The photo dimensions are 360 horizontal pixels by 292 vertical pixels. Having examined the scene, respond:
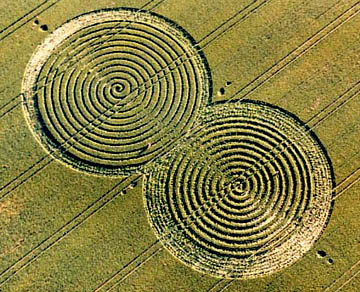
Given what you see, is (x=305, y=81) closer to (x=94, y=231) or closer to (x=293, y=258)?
(x=293, y=258)

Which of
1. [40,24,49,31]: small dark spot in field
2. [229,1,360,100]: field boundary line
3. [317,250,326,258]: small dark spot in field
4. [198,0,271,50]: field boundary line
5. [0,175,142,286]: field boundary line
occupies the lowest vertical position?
[317,250,326,258]: small dark spot in field

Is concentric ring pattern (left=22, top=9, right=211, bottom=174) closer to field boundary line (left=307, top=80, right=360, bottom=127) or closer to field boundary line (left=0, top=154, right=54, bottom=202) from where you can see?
field boundary line (left=0, top=154, right=54, bottom=202)

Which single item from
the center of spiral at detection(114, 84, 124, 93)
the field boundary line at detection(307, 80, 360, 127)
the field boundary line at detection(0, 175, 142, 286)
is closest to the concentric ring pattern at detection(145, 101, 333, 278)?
the field boundary line at detection(307, 80, 360, 127)

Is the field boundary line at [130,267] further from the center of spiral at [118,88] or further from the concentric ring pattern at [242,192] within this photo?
the center of spiral at [118,88]

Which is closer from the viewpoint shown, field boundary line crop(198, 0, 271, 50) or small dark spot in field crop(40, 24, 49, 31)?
field boundary line crop(198, 0, 271, 50)

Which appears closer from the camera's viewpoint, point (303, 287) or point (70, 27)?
point (303, 287)

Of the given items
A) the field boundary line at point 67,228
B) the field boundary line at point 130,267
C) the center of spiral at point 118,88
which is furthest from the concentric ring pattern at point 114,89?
the field boundary line at point 130,267

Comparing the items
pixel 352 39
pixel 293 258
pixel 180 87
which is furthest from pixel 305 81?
pixel 293 258

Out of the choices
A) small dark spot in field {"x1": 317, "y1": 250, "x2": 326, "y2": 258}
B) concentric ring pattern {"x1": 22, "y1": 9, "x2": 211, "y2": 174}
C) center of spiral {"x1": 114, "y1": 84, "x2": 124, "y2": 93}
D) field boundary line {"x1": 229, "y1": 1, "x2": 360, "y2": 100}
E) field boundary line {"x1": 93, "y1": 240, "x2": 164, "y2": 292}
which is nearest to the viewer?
small dark spot in field {"x1": 317, "y1": 250, "x2": 326, "y2": 258}
